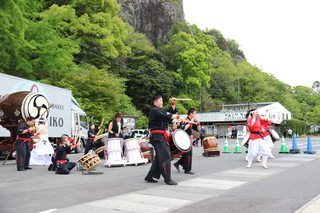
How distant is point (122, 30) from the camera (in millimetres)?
45594

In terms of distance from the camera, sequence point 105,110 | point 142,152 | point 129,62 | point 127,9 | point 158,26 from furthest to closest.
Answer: point 158,26 → point 127,9 → point 129,62 → point 105,110 → point 142,152

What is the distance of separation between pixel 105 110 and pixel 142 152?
63.9ft

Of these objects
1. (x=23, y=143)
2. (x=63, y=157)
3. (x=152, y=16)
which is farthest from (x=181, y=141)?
(x=152, y=16)

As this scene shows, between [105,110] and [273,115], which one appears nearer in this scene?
[105,110]

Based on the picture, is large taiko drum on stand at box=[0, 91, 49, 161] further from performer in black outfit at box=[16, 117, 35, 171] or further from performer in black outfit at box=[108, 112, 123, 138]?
performer in black outfit at box=[108, 112, 123, 138]

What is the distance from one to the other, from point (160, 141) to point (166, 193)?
1.45m

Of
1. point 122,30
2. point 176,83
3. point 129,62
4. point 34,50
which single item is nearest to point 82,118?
point 34,50

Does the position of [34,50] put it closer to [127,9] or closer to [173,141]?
[173,141]

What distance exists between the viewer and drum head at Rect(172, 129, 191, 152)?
8325 mm

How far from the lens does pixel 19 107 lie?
13.8m

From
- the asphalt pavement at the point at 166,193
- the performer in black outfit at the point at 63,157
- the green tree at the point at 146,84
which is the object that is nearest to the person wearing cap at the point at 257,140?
the asphalt pavement at the point at 166,193

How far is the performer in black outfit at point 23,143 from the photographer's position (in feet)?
35.8

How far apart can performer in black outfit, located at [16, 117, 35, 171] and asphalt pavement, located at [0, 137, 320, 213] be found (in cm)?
138

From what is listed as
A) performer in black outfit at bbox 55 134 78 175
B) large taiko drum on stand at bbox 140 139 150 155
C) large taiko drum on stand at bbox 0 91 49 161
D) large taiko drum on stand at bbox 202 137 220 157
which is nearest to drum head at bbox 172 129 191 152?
performer in black outfit at bbox 55 134 78 175
